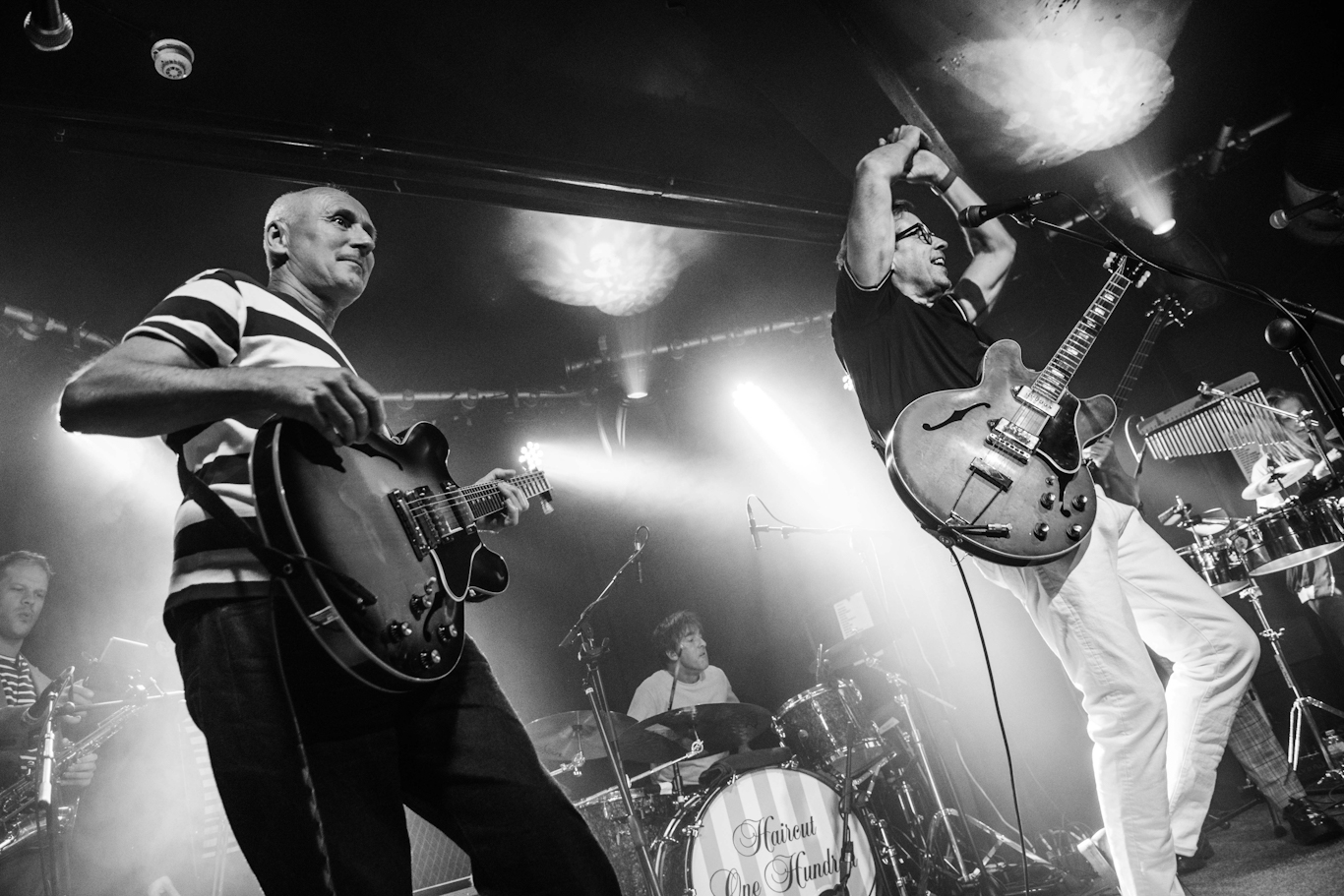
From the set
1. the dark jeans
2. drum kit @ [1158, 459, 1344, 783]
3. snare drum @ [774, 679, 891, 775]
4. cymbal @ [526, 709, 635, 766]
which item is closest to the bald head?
the dark jeans

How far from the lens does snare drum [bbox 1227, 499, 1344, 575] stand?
4.76 meters

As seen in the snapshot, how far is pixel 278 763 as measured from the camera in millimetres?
1369

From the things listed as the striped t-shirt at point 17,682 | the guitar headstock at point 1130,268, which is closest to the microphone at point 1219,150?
the guitar headstock at point 1130,268

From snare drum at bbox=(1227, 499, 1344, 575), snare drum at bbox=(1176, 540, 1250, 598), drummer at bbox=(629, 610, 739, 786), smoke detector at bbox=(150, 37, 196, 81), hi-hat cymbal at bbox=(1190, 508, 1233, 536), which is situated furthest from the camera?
drummer at bbox=(629, 610, 739, 786)

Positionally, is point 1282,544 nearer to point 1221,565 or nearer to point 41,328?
point 1221,565

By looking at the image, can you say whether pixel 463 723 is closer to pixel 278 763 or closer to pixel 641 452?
pixel 278 763

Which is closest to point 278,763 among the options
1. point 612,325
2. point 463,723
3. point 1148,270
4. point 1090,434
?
point 463,723

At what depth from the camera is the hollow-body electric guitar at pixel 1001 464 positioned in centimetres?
252

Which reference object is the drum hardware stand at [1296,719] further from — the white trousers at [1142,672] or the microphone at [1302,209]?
the white trousers at [1142,672]

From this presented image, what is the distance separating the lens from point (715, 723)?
198 inches

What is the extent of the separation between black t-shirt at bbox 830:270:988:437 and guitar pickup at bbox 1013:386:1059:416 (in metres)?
0.16

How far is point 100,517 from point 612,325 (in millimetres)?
4735

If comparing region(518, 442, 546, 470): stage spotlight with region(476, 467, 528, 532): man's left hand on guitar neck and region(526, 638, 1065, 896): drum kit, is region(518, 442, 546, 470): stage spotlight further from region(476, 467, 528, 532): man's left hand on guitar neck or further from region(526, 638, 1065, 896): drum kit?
region(476, 467, 528, 532): man's left hand on guitar neck

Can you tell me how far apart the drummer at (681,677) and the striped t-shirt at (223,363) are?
18.9 ft
